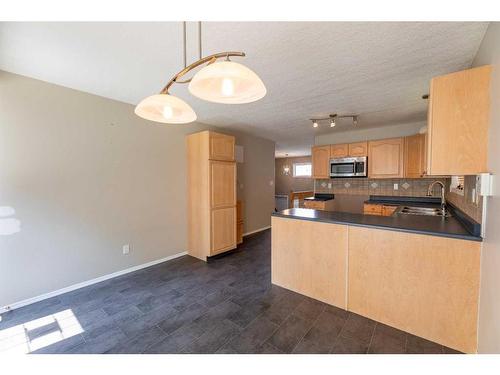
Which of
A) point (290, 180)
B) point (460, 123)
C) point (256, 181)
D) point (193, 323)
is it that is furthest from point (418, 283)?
point (290, 180)

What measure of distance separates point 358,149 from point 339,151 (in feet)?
1.22

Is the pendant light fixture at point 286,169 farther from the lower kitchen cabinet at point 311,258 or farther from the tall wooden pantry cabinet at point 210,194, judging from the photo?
the lower kitchen cabinet at point 311,258

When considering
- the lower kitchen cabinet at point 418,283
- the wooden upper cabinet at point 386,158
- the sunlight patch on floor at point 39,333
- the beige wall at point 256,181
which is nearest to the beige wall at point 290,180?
the beige wall at point 256,181

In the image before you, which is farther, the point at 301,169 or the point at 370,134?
the point at 301,169

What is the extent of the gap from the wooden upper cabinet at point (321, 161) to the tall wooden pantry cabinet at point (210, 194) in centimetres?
209

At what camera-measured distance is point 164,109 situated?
1.32 m

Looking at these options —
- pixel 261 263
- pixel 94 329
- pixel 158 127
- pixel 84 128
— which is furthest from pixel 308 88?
pixel 94 329

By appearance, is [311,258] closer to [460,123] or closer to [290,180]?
[460,123]

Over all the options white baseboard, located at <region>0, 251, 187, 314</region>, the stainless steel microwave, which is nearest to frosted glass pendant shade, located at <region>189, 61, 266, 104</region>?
white baseboard, located at <region>0, 251, 187, 314</region>

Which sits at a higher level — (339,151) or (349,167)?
(339,151)

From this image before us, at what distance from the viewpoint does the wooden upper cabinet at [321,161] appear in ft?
15.5

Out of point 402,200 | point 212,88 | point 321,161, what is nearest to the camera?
point 212,88

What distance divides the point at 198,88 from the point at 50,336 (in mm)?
2407

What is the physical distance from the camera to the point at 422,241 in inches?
68.8
